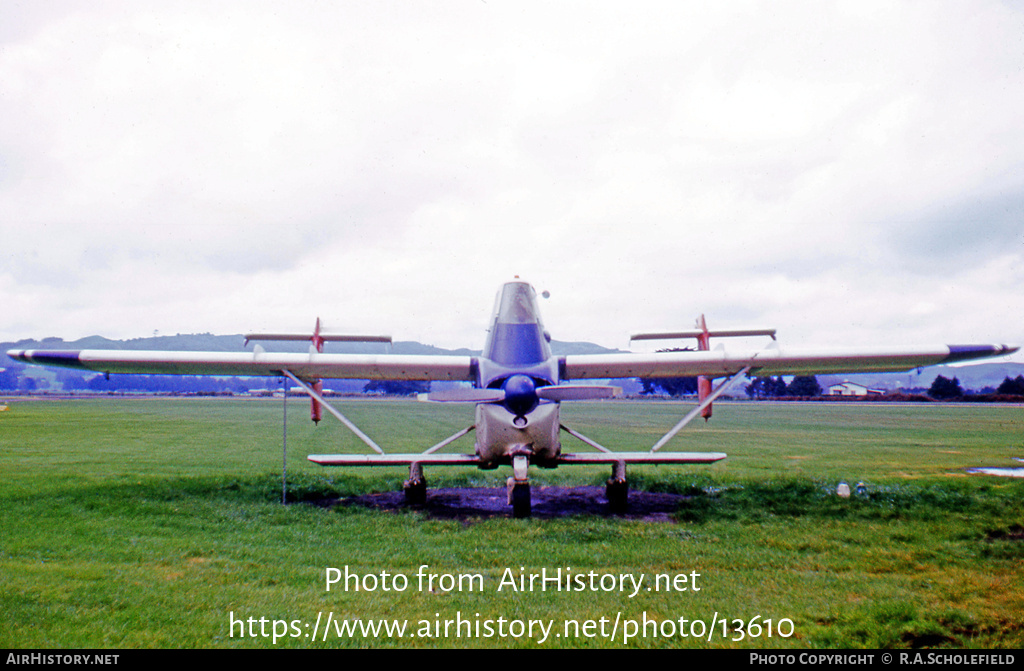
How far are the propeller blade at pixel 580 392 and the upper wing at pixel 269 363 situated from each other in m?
1.95

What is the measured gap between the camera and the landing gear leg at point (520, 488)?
846 centimetres

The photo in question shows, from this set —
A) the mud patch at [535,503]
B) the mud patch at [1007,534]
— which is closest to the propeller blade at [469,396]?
the mud patch at [535,503]

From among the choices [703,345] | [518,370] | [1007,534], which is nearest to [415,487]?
[518,370]

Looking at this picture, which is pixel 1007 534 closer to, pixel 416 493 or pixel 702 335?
pixel 702 335

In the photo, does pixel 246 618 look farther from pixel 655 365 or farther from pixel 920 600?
pixel 655 365

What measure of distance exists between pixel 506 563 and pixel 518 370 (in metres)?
3.27

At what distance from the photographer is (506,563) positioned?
6133 mm

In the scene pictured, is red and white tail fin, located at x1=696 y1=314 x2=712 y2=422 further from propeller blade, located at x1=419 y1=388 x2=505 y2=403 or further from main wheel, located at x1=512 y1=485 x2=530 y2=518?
propeller blade, located at x1=419 y1=388 x2=505 y2=403

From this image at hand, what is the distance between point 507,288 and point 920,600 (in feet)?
21.3

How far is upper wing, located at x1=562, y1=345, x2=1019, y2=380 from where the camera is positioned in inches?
379

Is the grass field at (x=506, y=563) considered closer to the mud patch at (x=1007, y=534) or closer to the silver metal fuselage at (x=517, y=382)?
the mud patch at (x=1007, y=534)

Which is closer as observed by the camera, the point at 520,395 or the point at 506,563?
the point at 506,563

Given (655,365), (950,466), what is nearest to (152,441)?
(655,365)

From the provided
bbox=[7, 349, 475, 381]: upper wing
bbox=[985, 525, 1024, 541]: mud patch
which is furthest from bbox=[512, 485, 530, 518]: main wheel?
bbox=[985, 525, 1024, 541]: mud patch
